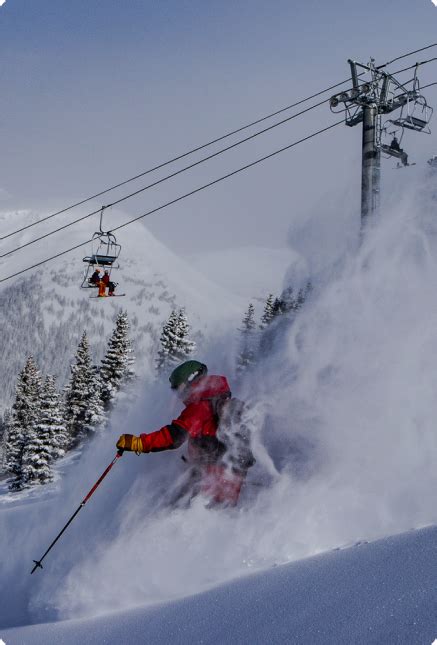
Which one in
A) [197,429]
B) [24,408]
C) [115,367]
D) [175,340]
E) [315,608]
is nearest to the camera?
[315,608]

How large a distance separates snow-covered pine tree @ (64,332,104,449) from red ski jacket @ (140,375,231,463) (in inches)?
1513

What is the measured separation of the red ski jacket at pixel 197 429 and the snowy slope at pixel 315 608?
1.64 m

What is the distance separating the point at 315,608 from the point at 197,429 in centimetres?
285

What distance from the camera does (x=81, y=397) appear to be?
46.8m

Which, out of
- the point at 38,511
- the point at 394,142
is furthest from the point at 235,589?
the point at 394,142

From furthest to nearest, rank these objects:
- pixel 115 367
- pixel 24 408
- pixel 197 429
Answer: pixel 24 408 < pixel 115 367 < pixel 197 429

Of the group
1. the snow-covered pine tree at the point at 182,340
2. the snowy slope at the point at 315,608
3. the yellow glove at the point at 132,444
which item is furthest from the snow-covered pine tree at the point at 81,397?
the snowy slope at the point at 315,608

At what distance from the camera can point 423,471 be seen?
5500 millimetres

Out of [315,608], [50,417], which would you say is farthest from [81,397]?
[315,608]

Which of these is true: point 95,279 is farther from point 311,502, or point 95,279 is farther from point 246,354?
point 311,502

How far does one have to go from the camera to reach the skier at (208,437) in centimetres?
588

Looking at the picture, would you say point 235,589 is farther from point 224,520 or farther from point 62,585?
point 62,585

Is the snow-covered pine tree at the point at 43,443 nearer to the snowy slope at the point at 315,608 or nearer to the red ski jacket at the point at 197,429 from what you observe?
the red ski jacket at the point at 197,429

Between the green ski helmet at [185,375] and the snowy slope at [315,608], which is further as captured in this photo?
the green ski helmet at [185,375]
